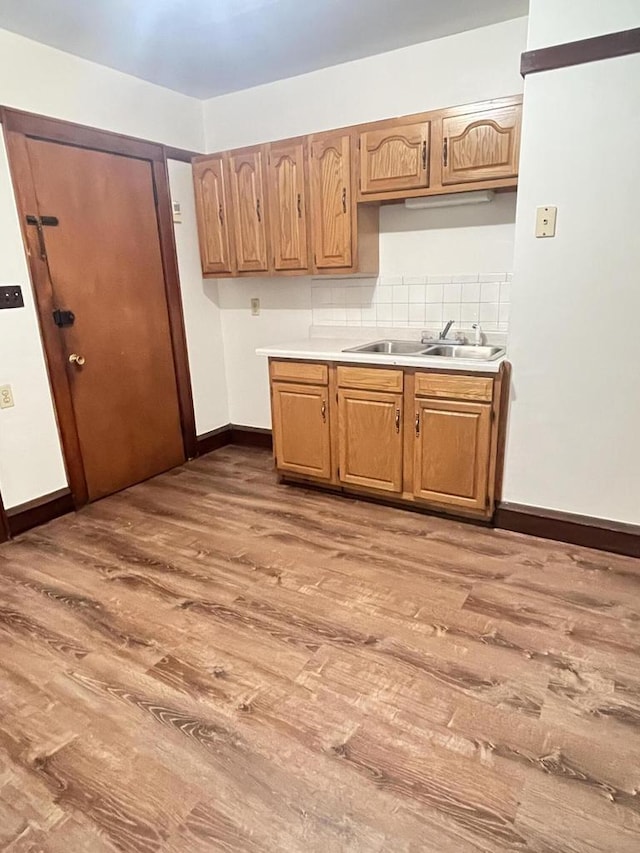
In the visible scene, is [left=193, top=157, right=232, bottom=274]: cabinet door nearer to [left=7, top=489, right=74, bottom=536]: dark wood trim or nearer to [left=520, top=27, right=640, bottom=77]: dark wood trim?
[left=7, top=489, right=74, bottom=536]: dark wood trim

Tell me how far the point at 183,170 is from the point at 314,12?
57.0 inches

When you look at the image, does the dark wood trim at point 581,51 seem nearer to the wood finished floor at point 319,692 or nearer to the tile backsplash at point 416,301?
the tile backsplash at point 416,301

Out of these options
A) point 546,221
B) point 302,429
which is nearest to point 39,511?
point 302,429

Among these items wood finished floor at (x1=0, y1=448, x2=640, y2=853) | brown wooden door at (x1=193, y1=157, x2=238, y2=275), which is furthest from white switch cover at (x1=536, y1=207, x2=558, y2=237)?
brown wooden door at (x1=193, y1=157, x2=238, y2=275)

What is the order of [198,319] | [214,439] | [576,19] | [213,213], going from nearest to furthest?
[576,19], [213,213], [198,319], [214,439]

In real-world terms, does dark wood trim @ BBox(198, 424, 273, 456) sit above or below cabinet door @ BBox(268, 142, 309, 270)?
below

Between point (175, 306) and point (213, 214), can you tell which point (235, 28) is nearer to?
point (213, 214)

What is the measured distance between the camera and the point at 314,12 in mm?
2477

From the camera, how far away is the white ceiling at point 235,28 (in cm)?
239

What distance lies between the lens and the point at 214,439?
4160 millimetres

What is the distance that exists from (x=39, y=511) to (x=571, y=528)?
2.83 meters

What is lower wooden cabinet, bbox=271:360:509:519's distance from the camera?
8.64 feet

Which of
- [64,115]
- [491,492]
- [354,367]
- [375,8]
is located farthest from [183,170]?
[491,492]

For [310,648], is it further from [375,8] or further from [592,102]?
[375,8]
